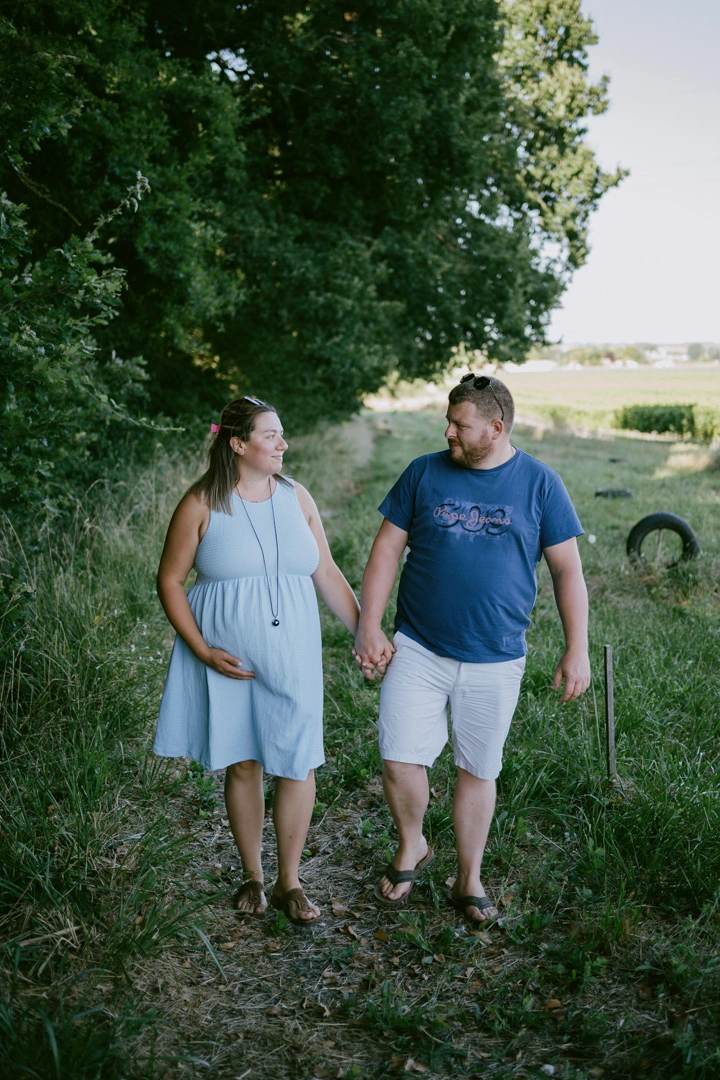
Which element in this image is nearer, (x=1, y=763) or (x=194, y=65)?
(x=1, y=763)

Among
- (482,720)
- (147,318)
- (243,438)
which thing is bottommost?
(482,720)

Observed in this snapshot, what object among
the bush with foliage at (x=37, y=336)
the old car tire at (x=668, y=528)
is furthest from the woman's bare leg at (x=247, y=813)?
the old car tire at (x=668, y=528)

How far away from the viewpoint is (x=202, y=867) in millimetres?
4035

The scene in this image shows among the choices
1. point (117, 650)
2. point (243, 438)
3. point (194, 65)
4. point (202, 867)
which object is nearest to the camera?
point (243, 438)

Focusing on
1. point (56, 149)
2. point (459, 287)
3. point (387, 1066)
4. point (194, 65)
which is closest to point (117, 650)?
point (387, 1066)

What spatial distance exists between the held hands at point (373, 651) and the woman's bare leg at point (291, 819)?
1.63ft

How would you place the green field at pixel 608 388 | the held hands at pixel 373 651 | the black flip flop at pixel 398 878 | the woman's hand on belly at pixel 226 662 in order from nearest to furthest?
the woman's hand on belly at pixel 226 662 < the held hands at pixel 373 651 < the black flip flop at pixel 398 878 < the green field at pixel 608 388

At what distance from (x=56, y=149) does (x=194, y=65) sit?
11.8 ft

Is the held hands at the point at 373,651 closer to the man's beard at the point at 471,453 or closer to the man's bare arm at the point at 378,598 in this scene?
the man's bare arm at the point at 378,598

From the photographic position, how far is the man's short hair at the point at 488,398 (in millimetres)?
3293

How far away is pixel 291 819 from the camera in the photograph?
347 centimetres

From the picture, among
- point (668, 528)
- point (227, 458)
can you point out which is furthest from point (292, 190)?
point (227, 458)

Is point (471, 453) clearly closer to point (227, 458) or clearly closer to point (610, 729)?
point (227, 458)

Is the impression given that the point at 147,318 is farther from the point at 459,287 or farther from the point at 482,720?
the point at 482,720
